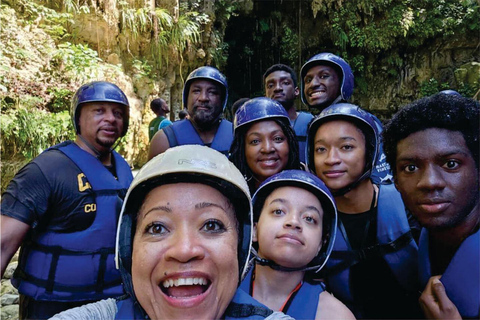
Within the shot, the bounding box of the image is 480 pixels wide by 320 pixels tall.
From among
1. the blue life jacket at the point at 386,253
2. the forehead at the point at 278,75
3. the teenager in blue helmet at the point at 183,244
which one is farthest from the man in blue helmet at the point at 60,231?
the forehead at the point at 278,75

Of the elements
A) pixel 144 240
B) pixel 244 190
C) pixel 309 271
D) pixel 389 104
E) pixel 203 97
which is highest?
pixel 389 104

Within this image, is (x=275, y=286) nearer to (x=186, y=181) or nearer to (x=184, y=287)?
(x=184, y=287)

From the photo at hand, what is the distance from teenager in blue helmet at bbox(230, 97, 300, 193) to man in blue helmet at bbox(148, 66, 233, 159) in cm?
88

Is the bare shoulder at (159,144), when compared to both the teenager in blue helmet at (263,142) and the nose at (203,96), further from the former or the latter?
the teenager in blue helmet at (263,142)

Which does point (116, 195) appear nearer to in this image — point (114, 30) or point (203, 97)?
point (203, 97)

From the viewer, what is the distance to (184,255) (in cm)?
113

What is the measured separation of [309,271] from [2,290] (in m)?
5.24

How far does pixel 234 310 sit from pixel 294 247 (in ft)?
2.33

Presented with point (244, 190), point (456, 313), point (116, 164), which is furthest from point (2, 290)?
point (456, 313)

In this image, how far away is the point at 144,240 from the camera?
47.6 inches

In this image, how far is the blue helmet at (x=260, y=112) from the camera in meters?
Result: 2.94

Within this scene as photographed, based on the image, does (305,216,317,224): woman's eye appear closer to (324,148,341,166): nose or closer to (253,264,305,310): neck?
(253,264,305,310): neck

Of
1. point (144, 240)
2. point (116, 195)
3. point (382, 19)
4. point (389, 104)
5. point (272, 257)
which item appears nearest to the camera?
point (144, 240)

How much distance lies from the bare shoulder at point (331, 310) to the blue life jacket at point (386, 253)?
0.39 m
